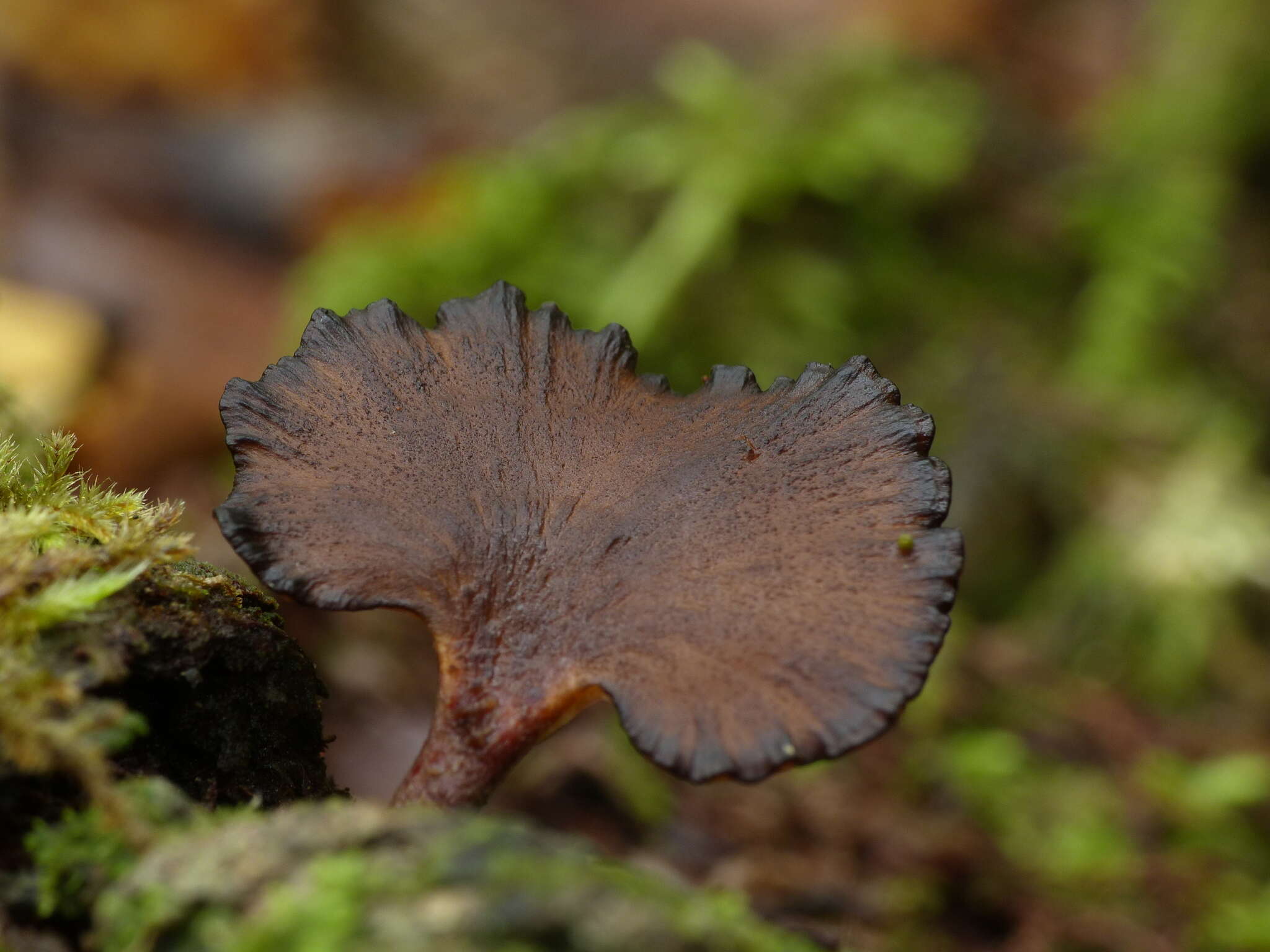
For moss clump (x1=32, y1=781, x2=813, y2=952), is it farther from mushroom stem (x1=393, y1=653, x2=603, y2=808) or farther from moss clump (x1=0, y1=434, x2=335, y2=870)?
mushroom stem (x1=393, y1=653, x2=603, y2=808)

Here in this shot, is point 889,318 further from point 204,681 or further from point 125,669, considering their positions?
point 125,669

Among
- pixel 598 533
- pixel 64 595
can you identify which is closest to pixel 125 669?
pixel 64 595

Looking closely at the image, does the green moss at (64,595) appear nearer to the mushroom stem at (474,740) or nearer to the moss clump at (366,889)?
the moss clump at (366,889)

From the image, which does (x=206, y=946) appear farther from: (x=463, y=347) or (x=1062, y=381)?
(x=1062, y=381)

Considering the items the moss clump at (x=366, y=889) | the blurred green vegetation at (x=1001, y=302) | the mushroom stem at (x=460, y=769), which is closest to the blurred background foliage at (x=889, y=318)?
the blurred green vegetation at (x=1001, y=302)

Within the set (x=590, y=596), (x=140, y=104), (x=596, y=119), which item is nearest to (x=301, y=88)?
(x=140, y=104)

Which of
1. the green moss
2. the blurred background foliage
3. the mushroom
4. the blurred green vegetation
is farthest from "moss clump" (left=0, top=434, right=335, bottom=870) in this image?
the blurred green vegetation
